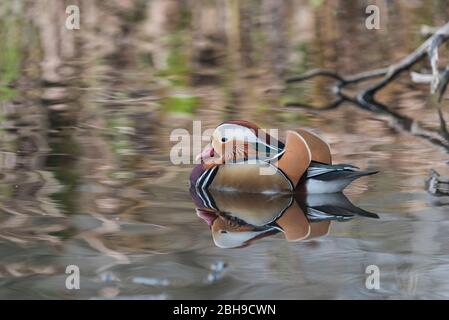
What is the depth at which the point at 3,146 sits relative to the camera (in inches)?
157

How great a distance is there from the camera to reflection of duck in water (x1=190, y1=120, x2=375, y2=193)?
3006 millimetres

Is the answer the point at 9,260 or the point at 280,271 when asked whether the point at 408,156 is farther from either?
the point at 9,260

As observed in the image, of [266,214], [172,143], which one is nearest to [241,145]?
[266,214]

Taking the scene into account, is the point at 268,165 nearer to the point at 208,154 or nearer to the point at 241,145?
the point at 241,145

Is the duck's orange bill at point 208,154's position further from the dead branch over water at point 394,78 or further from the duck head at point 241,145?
the dead branch over water at point 394,78

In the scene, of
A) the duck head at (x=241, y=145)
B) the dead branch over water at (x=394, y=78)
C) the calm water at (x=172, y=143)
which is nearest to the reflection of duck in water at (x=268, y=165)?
the duck head at (x=241, y=145)

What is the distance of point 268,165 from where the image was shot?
3.03 metres

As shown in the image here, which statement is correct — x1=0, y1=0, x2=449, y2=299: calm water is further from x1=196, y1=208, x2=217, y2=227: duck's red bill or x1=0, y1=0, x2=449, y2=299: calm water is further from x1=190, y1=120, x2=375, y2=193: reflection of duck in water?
x1=190, y1=120, x2=375, y2=193: reflection of duck in water

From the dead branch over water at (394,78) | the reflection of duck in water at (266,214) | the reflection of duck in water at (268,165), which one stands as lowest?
the reflection of duck in water at (266,214)

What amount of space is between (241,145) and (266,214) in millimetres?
311

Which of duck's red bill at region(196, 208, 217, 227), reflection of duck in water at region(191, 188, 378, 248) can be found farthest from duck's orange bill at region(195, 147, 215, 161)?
duck's red bill at region(196, 208, 217, 227)

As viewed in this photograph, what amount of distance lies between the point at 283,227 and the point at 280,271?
0.44 metres

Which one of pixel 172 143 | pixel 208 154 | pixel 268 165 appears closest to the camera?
pixel 268 165

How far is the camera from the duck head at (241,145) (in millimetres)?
3072
